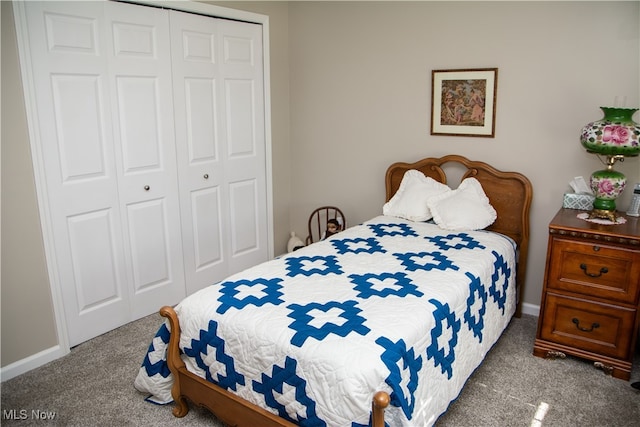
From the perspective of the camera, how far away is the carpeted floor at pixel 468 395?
224cm

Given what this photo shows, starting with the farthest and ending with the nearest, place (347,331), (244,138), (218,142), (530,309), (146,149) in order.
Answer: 1. (244,138)
2. (218,142)
3. (530,309)
4. (146,149)
5. (347,331)

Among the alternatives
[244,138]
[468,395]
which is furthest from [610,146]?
[244,138]

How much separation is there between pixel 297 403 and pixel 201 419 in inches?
27.9

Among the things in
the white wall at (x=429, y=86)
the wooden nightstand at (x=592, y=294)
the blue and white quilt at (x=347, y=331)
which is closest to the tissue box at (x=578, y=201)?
the white wall at (x=429, y=86)

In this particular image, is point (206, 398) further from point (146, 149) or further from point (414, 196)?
point (414, 196)

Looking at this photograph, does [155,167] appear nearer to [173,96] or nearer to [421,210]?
[173,96]

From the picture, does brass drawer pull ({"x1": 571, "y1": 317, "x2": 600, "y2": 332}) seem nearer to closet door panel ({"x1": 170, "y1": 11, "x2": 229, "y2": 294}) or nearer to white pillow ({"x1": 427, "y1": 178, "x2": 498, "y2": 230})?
white pillow ({"x1": 427, "y1": 178, "x2": 498, "y2": 230})

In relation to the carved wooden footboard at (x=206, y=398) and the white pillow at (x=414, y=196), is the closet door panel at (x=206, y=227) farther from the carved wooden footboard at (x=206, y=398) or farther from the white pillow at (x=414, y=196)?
the carved wooden footboard at (x=206, y=398)

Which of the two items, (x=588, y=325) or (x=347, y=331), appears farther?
(x=588, y=325)

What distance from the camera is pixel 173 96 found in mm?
3205

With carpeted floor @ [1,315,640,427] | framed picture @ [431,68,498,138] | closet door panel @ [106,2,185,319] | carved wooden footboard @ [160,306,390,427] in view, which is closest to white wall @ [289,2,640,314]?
framed picture @ [431,68,498,138]

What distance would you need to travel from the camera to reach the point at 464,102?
3.29 metres

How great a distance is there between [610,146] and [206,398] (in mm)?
2317

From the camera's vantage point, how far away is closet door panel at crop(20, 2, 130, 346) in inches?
101
